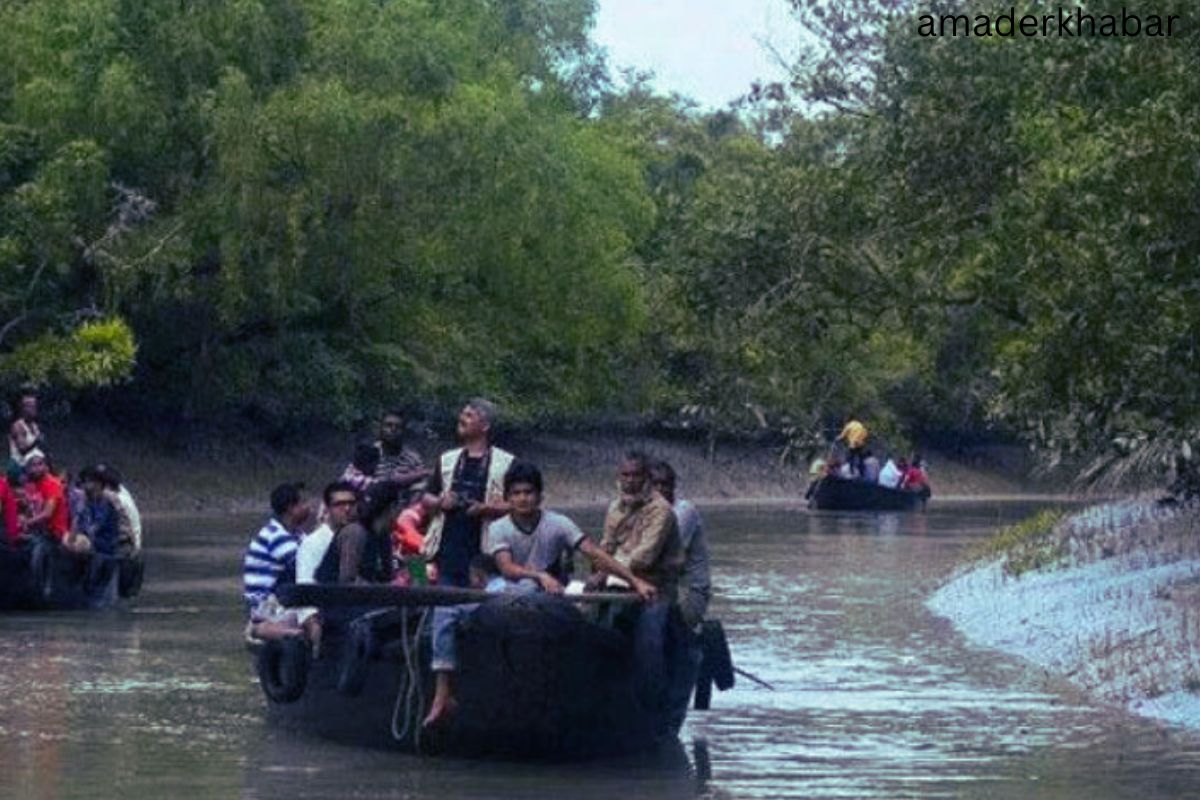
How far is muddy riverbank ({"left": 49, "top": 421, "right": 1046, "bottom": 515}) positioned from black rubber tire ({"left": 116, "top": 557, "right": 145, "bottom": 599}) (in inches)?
854

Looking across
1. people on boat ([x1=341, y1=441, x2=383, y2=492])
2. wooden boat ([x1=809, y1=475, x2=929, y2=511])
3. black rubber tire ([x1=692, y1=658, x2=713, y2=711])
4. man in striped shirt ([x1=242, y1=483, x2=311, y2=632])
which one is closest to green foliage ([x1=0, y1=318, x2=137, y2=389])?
wooden boat ([x1=809, y1=475, x2=929, y2=511])

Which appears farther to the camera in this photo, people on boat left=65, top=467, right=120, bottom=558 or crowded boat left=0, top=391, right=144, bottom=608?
people on boat left=65, top=467, right=120, bottom=558

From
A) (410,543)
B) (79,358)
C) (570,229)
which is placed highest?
(570,229)

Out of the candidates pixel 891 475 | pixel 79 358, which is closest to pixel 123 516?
pixel 79 358

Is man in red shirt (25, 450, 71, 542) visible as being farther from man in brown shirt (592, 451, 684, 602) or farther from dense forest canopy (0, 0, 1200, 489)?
man in brown shirt (592, 451, 684, 602)

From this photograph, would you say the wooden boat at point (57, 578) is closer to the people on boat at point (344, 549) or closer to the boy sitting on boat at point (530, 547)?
the people on boat at point (344, 549)

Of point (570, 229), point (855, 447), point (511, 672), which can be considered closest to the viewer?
point (511, 672)

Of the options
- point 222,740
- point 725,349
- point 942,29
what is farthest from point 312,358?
point 222,740

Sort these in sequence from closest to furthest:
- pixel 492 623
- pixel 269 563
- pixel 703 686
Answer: pixel 492 623, pixel 703 686, pixel 269 563

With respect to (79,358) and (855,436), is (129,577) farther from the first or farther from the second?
(855,436)

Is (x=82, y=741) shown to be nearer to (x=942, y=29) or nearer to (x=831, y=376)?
(x=942, y=29)

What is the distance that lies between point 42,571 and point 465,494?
10601 millimetres

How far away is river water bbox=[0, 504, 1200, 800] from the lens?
1577cm

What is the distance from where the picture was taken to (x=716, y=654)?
57.6 ft
